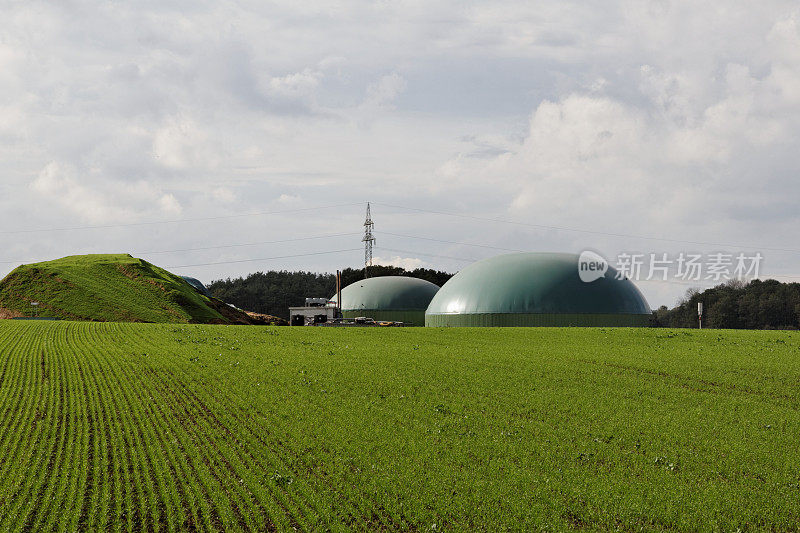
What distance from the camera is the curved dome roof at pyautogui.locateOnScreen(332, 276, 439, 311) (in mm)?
109062

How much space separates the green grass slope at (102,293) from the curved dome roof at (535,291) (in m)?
29.6

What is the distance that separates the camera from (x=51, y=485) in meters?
16.1

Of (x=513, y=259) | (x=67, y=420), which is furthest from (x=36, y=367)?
(x=513, y=259)

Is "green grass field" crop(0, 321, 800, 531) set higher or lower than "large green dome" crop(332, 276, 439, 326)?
lower

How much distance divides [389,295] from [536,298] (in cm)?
4196

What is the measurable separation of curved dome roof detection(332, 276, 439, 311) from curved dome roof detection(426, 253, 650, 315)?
28368 millimetres

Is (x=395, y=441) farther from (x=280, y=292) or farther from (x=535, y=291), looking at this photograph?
(x=280, y=292)

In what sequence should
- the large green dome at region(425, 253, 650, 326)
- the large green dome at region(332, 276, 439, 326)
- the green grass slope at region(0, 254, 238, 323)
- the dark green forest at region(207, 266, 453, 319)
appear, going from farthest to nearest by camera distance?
the dark green forest at region(207, 266, 453, 319) < the large green dome at region(332, 276, 439, 326) < the green grass slope at region(0, 254, 238, 323) < the large green dome at region(425, 253, 650, 326)

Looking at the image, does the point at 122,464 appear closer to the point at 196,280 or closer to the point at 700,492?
the point at 700,492

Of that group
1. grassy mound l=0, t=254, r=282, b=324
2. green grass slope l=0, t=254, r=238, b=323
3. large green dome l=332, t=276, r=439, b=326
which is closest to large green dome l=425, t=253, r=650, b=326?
large green dome l=332, t=276, r=439, b=326

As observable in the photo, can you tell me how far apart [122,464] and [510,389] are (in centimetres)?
1479

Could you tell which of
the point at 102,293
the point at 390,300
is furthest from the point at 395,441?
the point at 390,300

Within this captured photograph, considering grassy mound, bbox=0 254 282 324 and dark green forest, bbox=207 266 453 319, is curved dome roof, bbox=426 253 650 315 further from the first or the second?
dark green forest, bbox=207 266 453 319

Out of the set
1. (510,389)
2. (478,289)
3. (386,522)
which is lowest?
(386,522)
